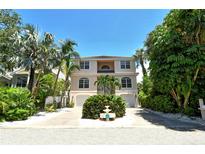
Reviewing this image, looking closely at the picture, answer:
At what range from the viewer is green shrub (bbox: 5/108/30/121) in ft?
38.2

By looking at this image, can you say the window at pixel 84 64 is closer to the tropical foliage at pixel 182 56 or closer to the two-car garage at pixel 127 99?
the two-car garage at pixel 127 99

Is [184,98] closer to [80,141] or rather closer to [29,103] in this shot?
[80,141]

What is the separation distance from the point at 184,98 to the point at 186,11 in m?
6.63

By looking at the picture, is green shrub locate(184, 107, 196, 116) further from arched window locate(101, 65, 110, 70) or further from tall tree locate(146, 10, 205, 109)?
arched window locate(101, 65, 110, 70)

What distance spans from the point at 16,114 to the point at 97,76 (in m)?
16.7


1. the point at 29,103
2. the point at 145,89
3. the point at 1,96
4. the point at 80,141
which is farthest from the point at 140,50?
the point at 80,141

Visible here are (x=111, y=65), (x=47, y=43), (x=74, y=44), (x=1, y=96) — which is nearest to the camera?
(x=1, y=96)

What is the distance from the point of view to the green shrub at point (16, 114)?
1166cm

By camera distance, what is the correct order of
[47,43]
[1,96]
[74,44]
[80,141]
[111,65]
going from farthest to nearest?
1. [111,65]
2. [74,44]
3. [47,43]
4. [1,96]
5. [80,141]

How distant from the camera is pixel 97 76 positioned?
27531 millimetres

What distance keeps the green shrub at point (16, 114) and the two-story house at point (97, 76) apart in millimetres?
14628

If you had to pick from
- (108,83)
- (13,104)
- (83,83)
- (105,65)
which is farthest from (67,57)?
(13,104)

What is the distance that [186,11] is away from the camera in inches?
481

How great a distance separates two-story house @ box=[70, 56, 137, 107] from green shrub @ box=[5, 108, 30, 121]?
14.6 metres
